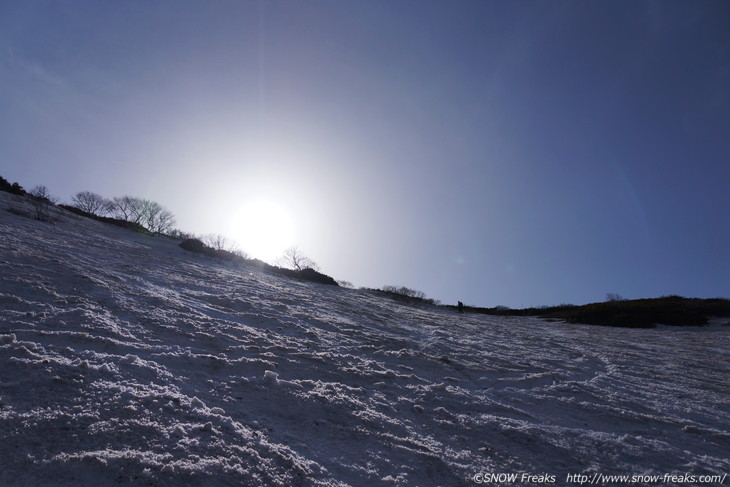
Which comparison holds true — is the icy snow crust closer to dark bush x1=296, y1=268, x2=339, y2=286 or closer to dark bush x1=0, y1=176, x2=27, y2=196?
dark bush x1=296, y1=268, x2=339, y2=286

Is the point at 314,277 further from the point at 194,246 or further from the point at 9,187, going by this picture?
the point at 9,187

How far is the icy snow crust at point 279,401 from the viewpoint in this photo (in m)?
2.85

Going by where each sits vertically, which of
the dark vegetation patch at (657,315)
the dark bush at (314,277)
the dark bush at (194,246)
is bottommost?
the dark bush at (314,277)

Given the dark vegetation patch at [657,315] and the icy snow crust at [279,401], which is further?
the dark vegetation patch at [657,315]

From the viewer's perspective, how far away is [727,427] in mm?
5039

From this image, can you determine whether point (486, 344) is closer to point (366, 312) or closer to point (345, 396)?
point (366, 312)

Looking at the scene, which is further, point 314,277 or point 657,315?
point 314,277

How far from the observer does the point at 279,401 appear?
4.20 m

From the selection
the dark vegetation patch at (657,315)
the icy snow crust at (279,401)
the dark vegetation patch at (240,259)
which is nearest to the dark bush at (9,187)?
the dark vegetation patch at (240,259)

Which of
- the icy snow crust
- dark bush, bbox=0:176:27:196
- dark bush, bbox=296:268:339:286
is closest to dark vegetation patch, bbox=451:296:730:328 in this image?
the icy snow crust

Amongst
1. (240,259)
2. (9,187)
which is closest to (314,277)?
(240,259)

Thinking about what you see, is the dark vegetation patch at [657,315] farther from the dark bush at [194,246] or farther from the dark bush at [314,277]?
the dark bush at [194,246]

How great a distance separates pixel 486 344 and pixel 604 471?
679 cm

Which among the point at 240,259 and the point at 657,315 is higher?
Result: the point at 657,315
